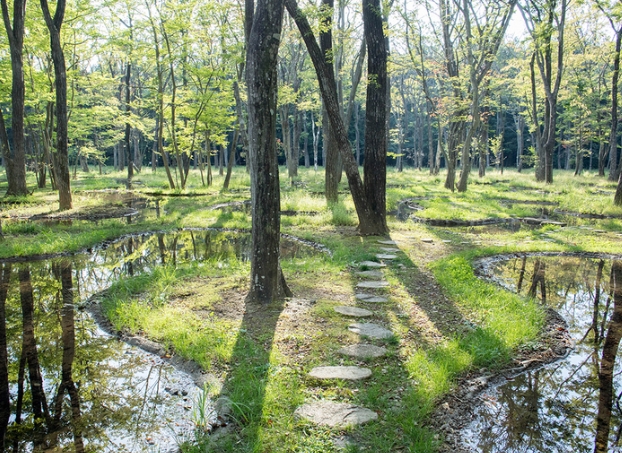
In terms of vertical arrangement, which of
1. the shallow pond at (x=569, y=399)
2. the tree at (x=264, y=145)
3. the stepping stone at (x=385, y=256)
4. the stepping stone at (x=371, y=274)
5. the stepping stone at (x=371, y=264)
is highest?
the tree at (x=264, y=145)

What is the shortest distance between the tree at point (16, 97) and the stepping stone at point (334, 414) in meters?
13.7

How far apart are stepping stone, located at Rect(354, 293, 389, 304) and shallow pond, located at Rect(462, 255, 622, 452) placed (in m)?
1.68

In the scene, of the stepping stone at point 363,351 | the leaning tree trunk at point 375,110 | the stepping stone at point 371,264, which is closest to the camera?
the stepping stone at point 363,351

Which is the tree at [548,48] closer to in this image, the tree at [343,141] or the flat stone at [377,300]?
the tree at [343,141]

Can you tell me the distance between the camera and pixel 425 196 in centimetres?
1574

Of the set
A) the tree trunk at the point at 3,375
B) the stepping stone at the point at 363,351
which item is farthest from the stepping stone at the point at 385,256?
the tree trunk at the point at 3,375

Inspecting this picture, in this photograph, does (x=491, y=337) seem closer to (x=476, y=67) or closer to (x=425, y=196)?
(x=425, y=196)

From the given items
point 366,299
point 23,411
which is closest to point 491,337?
point 366,299

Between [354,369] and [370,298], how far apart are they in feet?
5.44

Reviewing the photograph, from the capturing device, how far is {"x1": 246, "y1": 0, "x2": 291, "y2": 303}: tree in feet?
13.6

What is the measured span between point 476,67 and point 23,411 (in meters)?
16.5

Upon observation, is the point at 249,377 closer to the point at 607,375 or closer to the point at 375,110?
the point at 607,375

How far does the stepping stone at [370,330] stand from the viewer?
386 cm

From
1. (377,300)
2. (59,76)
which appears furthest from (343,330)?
(59,76)
